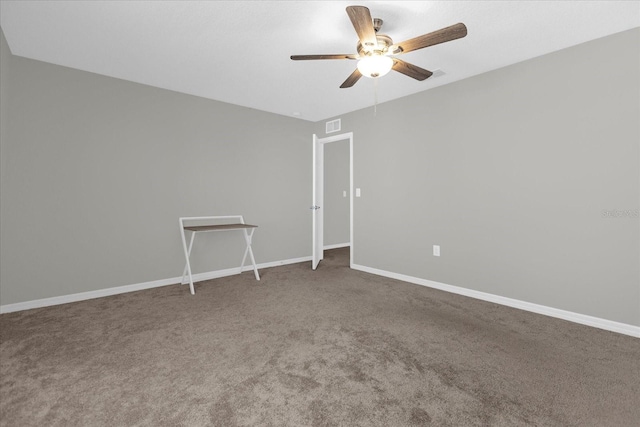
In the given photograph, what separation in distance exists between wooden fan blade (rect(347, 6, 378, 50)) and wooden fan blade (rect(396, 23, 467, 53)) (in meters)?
0.21

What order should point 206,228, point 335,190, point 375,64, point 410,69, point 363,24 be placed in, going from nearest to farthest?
point 363,24 < point 375,64 < point 410,69 < point 206,228 < point 335,190

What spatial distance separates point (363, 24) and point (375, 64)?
317 mm

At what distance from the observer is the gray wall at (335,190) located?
6.29 meters

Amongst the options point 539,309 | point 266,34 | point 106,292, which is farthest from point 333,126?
point 106,292

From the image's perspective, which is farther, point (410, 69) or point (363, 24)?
point (410, 69)

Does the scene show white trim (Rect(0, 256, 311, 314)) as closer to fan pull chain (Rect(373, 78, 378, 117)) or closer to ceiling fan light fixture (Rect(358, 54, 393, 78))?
fan pull chain (Rect(373, 78, 378, 117))

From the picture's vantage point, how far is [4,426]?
1.33 metres

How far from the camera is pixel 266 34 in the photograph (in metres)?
2.40

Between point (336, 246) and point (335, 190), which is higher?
point (335, 190)

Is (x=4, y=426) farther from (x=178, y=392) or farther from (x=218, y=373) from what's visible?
(x=218, y=373)

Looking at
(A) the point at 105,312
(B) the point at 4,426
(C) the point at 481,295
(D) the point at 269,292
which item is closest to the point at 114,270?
(A) the point at 105,312

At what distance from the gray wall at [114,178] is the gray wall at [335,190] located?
1911 millimetres

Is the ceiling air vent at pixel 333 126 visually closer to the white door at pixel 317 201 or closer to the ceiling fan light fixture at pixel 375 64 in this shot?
the white door at pixel 317 201

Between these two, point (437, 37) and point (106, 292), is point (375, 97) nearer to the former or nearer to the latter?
point (437, 37)
